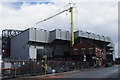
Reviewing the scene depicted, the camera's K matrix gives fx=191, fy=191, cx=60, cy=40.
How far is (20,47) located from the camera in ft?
218

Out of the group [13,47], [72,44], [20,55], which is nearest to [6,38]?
[13,47]

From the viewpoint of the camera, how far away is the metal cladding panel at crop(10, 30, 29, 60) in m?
64.2

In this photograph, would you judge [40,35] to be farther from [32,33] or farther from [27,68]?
[27,68]

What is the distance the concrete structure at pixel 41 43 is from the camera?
211 ft

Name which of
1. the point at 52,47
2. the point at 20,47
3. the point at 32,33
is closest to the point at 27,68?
the point at 32,33

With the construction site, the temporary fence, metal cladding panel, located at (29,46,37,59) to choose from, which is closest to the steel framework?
the construction site

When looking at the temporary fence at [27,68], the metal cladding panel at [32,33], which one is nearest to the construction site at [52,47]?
the metal cladding panel at [32,33]

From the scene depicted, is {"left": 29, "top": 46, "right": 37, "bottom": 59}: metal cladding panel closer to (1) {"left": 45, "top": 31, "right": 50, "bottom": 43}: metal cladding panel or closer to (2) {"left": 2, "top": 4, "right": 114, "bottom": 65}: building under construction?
(2) {"left": 2, "top": 4, "right": 114, "bottom": 65}: building under construction

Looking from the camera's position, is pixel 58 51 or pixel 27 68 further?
pixel 58 51

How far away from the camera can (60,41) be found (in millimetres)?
73062

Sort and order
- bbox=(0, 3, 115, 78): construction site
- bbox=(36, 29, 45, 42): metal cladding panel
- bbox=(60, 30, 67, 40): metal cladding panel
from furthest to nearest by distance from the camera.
→ bbox=(60, 30, 67, 40): metal cladding panel
bbox=(36, 29, 45, 42): metal cladding panel
bbox=(0, 3, 115, 78): construction site

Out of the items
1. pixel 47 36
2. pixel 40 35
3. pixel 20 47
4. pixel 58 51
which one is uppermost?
pixel 40 35

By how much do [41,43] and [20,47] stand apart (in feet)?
25.7

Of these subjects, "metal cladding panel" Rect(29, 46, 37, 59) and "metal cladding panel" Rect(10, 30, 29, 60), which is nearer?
"metal cladding panel" Rect(29, 46, 37, 59)
